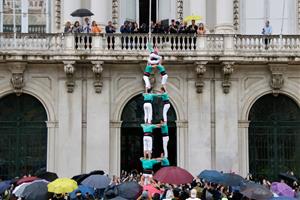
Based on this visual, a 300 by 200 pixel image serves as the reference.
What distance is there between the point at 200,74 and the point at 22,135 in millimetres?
8379

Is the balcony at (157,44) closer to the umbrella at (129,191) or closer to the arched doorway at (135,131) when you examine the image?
the arched doorway at (135,131)

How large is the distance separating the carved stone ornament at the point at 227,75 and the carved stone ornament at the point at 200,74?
3.01ft

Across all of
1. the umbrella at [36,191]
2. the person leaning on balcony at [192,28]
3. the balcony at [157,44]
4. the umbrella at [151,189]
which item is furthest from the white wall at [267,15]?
the umbrella at [36,191]

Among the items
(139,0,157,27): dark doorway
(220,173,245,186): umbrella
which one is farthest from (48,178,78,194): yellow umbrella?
(139,0,157,27): dark doorway

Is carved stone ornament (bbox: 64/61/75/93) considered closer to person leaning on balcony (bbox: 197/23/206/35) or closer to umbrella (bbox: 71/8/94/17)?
umbrella (bbox: 71/8/94/17)

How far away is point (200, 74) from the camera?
3133cm

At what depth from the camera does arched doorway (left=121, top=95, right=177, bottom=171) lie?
3209cm

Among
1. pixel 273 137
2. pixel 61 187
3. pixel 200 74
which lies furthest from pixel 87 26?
pixel 61 187

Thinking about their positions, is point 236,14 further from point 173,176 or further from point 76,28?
point 173,176

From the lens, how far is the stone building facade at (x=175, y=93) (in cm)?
3092

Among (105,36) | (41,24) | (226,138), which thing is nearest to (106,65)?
(105,36)

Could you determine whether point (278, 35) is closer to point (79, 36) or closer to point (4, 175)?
point (79, 36)

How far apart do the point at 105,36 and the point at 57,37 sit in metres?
2.13

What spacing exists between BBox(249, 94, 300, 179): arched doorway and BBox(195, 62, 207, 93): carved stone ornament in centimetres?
266
